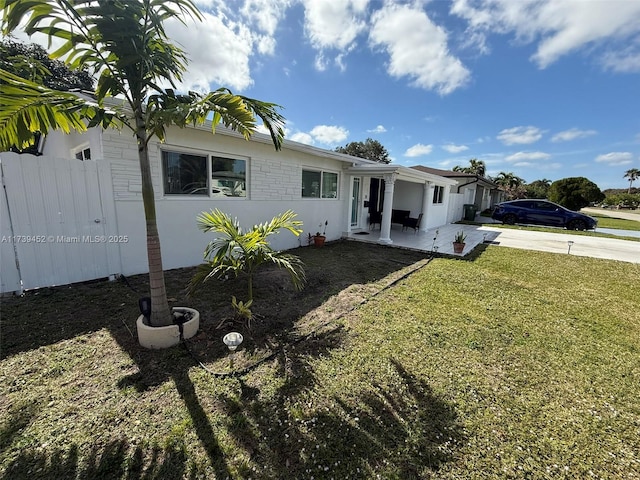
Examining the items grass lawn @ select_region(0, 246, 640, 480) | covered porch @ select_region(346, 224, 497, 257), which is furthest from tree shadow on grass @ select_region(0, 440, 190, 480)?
covered porch @ select_region(346, 224, 497, 257)

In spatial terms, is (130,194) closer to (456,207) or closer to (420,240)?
(420,240)

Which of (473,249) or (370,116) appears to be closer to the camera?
(473,249)

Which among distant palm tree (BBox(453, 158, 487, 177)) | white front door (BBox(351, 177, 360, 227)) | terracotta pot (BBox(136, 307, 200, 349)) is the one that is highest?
distant palm tree (BBox(453, 158, 487, 177))

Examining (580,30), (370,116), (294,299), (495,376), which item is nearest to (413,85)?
(370,116)

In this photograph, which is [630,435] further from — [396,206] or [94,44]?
[396,206]

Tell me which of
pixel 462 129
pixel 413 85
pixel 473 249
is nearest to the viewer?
pixel 473 249

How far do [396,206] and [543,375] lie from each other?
11.3 m

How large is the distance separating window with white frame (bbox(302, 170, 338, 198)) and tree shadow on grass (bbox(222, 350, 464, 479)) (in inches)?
271

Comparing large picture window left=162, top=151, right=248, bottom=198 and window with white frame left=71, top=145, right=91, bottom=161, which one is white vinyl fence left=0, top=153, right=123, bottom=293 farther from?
window with white frame left=71, top=145, right=91, bottom=161

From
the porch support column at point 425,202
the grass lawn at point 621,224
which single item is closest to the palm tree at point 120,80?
the porch support column at point 425,202

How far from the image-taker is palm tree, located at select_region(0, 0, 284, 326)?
2182 millimetres

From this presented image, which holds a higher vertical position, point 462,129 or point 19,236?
point 462,129

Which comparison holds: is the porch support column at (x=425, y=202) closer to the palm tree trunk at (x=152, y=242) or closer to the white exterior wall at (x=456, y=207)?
the white exterior wall at (x=456, y=207)

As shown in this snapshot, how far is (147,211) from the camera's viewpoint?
2750 millimetres
